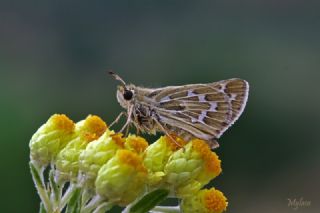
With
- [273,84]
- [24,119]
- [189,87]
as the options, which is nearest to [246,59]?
[273,84]

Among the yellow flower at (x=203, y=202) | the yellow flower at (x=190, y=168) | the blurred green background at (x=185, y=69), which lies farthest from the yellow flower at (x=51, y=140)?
the blurred green background at (x=185, y=69)

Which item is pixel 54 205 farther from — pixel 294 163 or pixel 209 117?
pixel 294 163

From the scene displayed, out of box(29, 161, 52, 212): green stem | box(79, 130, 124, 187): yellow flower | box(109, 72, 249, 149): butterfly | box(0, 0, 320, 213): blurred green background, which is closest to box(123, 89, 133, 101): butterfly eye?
box(109, 72, 249, 149): butterfly

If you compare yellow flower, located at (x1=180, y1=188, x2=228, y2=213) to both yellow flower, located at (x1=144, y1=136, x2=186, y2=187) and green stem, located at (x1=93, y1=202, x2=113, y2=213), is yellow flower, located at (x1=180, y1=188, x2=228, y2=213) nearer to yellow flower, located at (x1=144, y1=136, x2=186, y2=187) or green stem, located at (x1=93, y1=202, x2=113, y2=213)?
yellow flower, located at (x1=144, y1=136, x2=186, y2=187)

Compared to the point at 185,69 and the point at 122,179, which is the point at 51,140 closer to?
the point at 122,179

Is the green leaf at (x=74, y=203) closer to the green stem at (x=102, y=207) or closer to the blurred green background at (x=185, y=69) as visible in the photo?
the green stem at (x=102, y=207)

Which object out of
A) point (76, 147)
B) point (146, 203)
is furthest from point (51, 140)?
point (146, 203)
